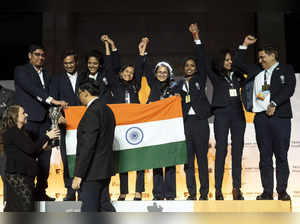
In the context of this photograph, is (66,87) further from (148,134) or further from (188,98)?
(188,98)

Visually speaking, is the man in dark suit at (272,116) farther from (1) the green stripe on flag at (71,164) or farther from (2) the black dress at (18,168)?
(2) the black dress at (18,168)

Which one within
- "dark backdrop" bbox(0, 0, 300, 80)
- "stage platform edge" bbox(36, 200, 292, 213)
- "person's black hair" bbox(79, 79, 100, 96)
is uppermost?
"dark backdrop" bbox(0, 0, 300, 80)

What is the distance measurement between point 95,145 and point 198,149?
1760mm

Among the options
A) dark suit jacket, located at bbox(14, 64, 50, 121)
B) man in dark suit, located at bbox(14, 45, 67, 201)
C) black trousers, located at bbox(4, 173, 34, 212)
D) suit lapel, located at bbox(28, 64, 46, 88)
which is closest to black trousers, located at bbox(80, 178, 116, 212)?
black trousers, located at bbox(4, 173, 34, 212)

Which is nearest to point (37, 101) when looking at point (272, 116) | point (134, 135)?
point (134, 135)

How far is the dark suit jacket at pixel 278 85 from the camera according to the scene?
623 centimetres

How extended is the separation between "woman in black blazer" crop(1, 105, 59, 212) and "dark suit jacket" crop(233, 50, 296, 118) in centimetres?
261

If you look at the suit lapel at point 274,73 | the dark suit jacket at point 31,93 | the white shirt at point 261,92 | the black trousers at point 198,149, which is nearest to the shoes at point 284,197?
the black trousers at point 198,149

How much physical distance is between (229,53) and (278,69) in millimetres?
643

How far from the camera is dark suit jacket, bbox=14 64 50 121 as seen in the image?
254 inches

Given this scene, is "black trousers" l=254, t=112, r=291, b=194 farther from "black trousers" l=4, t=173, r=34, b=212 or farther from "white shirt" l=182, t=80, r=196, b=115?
"black trousers" l=4, t=173, r=34, b=212

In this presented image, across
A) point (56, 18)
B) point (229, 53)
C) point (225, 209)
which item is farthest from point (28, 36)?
point (225, 209)

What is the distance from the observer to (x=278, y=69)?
6379mm

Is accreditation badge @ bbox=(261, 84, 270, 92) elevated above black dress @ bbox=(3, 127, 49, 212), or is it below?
above
